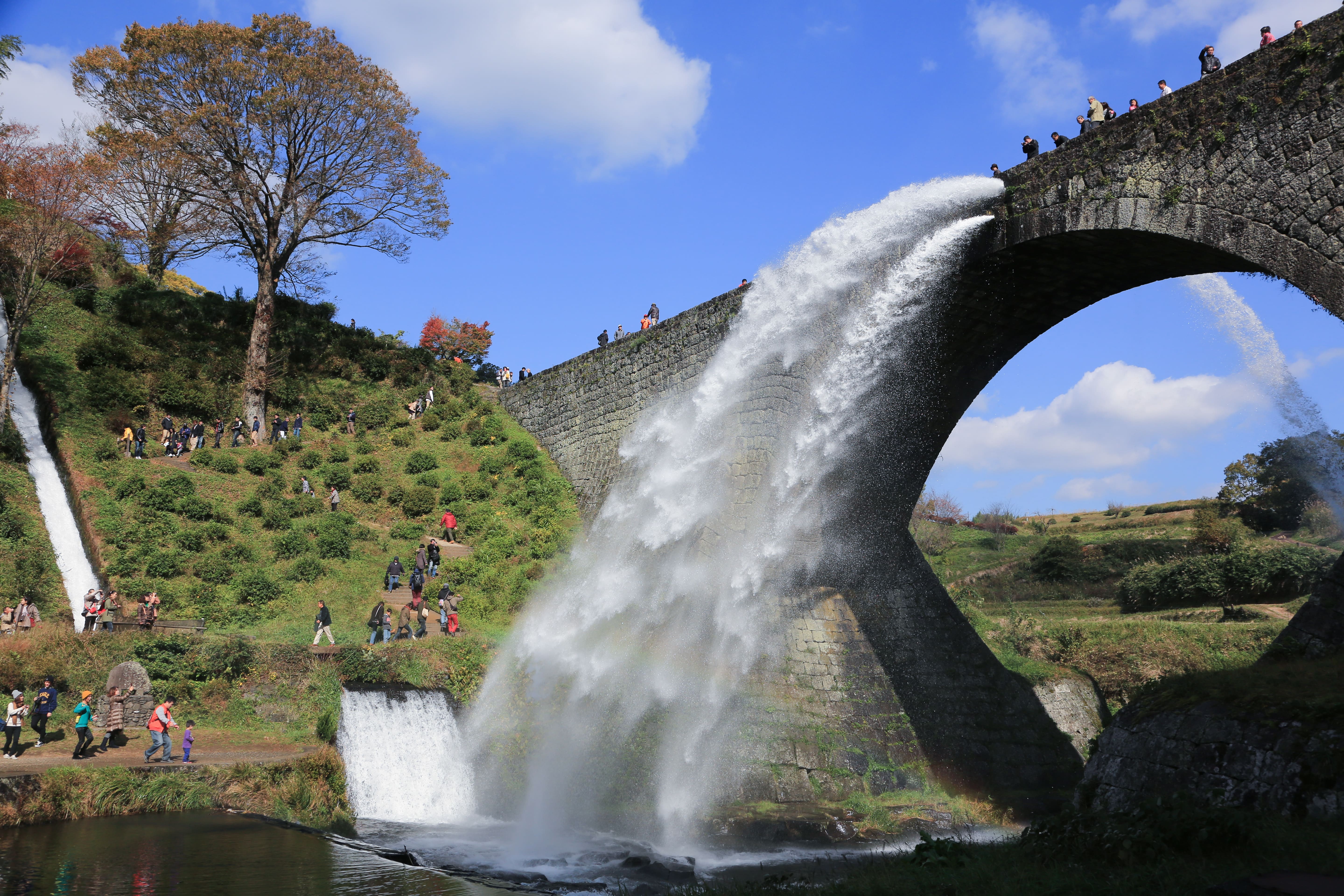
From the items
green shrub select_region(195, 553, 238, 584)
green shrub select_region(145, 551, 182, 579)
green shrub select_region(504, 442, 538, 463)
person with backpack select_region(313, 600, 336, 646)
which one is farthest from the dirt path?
green shrub select_region(504, 442, 538, 463)

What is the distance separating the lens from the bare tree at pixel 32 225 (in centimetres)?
2795

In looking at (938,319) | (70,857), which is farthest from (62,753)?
(938,319)

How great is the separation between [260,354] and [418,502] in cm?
902

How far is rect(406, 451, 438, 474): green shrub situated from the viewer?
3222 cm

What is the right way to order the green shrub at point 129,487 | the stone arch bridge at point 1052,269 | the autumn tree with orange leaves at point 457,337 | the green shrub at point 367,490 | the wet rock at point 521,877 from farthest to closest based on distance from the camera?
the autumn tree with orange leaves at point 457,337
the green shrub at point 367,490
the green shrub at point 129,487
the wet rock at point 521,877
the stone arch bridge at point 1052,269

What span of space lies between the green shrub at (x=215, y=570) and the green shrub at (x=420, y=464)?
849 centimetres

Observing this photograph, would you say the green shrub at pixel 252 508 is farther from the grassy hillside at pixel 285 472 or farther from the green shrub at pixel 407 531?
the green shrub at pixel 407 531

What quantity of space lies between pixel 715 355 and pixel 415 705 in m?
10.5

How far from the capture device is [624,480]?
26.9 metres

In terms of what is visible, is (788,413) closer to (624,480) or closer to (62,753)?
(624,480)

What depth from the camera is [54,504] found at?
25.6m

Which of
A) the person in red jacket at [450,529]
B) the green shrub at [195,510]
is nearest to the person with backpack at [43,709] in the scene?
the green shrub at [195,510]

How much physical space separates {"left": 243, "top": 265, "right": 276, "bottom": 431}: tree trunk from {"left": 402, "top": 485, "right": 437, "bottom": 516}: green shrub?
6.97 metres

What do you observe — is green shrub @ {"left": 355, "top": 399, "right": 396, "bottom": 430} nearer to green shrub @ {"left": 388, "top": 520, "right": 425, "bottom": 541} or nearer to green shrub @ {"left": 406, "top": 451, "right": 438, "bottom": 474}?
green shrub @ {"left": 406, "top": 451, "right": 438, "bottom": 474}
